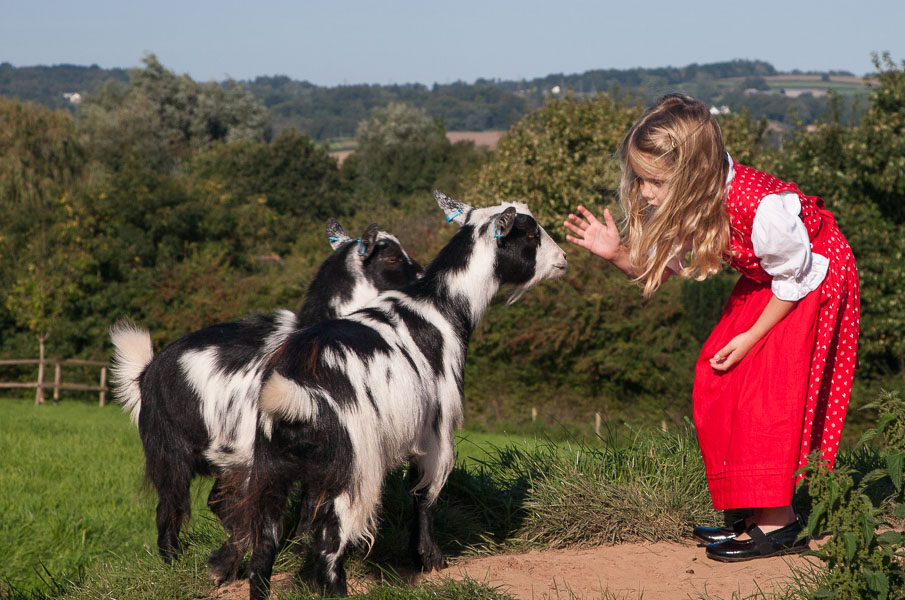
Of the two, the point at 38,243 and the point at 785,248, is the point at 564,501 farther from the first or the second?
the point at 38,243

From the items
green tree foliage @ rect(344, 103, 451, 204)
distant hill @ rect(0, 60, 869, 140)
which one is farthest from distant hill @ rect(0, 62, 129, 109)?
green tree foliage @ rect(344, 103, 451, 204)

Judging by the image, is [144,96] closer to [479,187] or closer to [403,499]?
[479,187]

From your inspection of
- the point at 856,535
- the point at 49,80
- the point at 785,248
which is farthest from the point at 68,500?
the point at 49,80

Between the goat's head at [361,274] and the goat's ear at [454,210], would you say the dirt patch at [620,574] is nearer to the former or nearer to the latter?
the goat's head at [361,274]

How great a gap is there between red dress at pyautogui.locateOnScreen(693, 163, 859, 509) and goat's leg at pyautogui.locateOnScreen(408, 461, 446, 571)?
1541 mm

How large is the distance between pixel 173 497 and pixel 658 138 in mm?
3318

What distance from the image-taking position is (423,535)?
190 inches

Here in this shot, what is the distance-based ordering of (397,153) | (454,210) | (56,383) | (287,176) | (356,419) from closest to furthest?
(356,419) → (454,210) → (56,383) → (287,176) → (397,153)

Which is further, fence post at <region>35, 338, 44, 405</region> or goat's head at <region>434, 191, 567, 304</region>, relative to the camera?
fence post at <region>35, 338, 44, 405</region>

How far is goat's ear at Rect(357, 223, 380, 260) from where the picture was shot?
5.76 metres

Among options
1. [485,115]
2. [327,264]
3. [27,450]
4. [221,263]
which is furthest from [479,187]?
[485,115]

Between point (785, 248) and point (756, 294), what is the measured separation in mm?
523

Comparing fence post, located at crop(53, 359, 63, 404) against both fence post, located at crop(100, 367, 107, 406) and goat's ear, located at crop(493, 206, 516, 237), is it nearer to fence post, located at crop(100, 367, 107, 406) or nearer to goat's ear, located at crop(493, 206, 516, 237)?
fence post, located at crop(100, 367, 107, 406)

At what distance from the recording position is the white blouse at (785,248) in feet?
13.4
